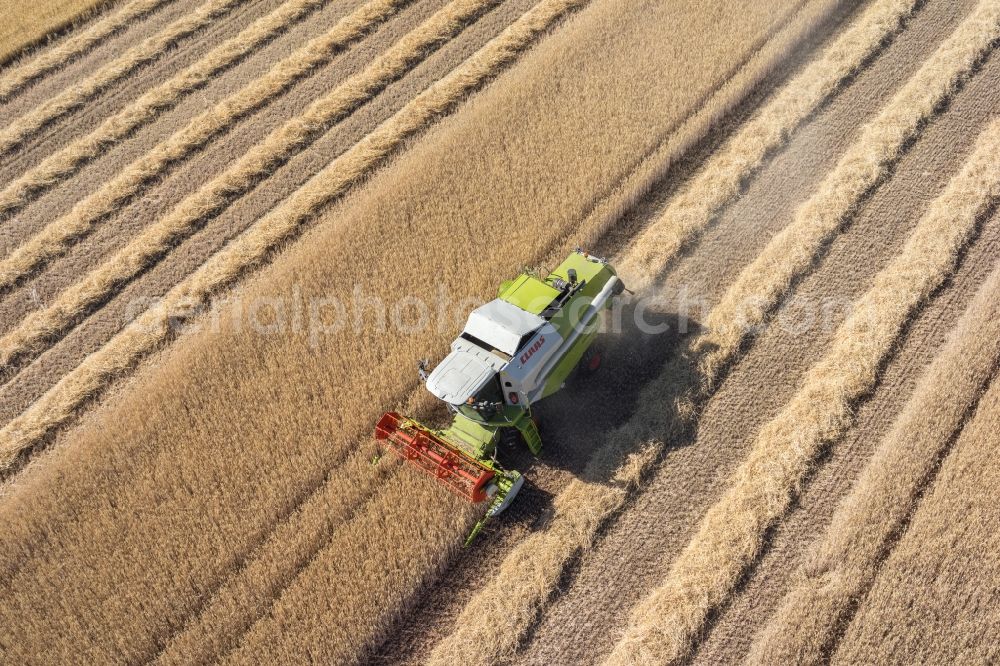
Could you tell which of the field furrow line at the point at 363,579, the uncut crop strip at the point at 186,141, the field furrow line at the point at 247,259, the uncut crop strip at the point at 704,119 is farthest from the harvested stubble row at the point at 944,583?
the uncut crop strip at the point at 186,141

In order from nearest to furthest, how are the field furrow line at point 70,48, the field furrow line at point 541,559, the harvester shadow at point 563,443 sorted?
1. the field furrow line at point 541,559
2. the harvester shadow at point 563,443
3. the field furrow line at point 70,48

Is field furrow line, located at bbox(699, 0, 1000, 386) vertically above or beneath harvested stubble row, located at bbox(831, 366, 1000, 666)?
above

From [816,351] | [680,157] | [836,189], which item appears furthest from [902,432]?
[680,157]

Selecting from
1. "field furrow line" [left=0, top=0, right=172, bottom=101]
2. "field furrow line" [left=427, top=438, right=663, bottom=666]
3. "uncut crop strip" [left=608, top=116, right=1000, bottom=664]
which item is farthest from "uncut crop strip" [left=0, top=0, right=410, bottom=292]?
"uncut crop strip" [left=608, top=116, right=1000, bottom=664]

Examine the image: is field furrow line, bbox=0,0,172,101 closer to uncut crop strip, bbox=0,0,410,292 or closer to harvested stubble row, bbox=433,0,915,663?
uncut crop strip, bbox=0,0,410,292

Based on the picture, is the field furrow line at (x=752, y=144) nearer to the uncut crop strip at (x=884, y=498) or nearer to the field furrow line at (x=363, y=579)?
the uncut crop strip at (x=884, y=498)

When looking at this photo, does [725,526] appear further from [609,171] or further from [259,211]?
[259,211]

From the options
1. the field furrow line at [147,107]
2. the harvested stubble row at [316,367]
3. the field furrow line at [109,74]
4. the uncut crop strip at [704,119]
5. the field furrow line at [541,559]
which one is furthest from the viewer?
the field furrow line at [109,74]
